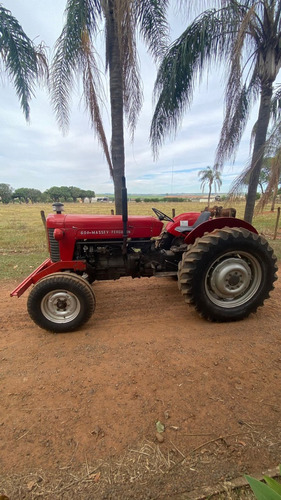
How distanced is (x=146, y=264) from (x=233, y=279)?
1128mm

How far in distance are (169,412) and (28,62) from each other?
6998 millimetres

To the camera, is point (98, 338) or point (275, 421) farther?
point (98, 338)

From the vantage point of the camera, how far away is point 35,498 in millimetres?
1257

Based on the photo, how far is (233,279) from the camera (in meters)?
2.94

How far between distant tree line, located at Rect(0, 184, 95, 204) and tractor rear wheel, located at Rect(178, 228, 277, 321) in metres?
71.1

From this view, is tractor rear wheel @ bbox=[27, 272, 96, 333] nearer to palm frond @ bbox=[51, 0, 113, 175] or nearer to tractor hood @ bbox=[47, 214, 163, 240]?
tractor hood @ bbox=[47, 214, 163, 240]

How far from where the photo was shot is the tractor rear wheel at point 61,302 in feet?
8.70

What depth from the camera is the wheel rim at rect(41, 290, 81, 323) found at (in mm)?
2717

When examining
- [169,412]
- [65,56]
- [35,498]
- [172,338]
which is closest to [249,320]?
[172,338]

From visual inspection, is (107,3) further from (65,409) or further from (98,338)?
(65,409)

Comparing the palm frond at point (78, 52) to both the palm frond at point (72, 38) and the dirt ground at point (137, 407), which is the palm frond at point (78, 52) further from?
the dirt ground at point (137, 407)

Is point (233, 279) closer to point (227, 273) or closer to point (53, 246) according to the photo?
point (227, 273)

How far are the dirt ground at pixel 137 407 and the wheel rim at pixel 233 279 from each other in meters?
0.32

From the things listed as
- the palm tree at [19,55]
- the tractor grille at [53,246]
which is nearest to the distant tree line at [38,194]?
the palm tree at [19,55]
